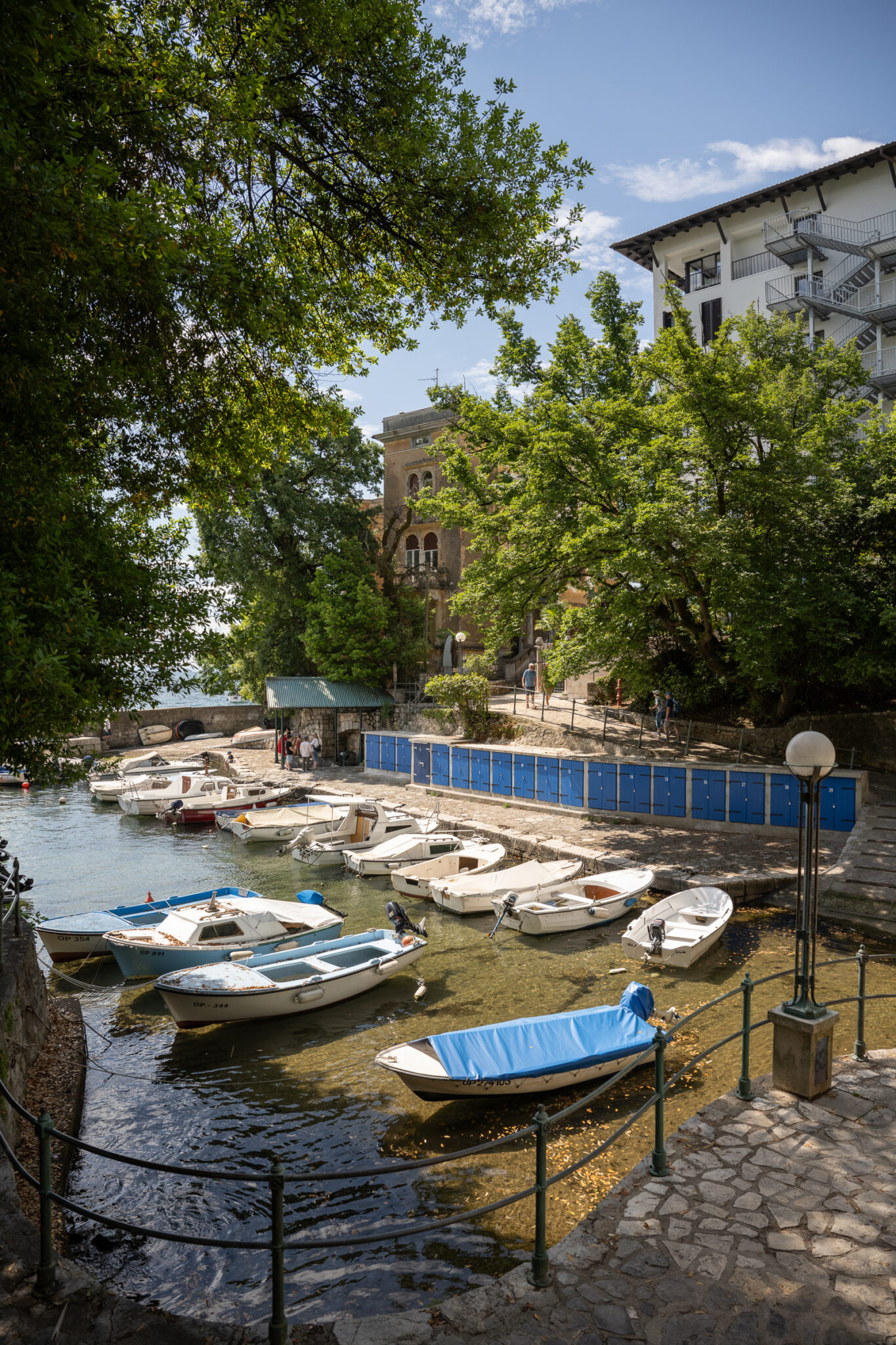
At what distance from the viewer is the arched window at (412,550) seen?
44438 mm

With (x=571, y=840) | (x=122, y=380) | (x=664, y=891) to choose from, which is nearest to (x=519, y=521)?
(x=571, y=840)

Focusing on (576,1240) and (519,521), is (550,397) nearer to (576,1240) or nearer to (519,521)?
(519,521)

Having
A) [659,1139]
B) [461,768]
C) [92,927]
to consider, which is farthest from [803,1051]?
[461,768]

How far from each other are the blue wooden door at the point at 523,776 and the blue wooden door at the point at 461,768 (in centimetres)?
213

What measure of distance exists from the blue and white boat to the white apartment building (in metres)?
28.6

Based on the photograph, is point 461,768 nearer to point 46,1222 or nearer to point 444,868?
point 444,868

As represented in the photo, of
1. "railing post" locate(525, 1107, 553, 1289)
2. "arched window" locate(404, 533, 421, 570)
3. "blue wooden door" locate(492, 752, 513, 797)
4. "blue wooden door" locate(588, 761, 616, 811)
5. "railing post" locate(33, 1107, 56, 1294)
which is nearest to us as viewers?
"railing post" locate(33, 1107, 56, 1294)

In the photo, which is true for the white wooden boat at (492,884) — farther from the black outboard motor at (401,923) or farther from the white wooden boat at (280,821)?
the white wooden boat at (280,821)

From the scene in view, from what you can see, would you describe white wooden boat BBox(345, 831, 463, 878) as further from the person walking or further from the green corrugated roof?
the green corrugated roof

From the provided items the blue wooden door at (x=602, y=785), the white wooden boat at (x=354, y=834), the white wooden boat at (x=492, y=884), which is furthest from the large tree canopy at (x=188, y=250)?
the blue wooden door at (x=602, y=785)

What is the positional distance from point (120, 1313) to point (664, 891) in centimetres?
1386

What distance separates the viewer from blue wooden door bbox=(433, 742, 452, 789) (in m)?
26.8

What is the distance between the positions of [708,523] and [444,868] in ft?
35.7

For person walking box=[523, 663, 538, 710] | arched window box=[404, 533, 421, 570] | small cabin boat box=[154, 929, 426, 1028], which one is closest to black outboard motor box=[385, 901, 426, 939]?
small cabin boat box=[154, 929, 426, 1028]
